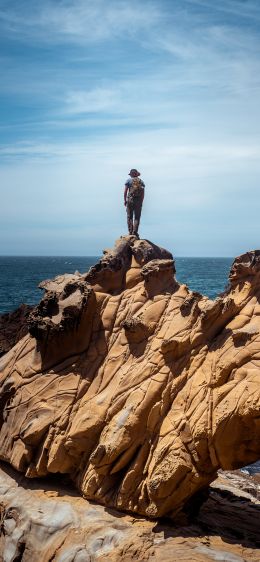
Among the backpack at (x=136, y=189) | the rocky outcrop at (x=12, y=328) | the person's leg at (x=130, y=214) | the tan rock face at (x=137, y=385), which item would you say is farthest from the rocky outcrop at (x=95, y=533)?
the backpack at (x=136, y=189)

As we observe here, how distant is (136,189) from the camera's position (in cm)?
1380

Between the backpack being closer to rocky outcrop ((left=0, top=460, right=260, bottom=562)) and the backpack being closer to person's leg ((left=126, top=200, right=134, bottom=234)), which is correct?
person's leg ((left=126, top=200, right=134, bottom=234))

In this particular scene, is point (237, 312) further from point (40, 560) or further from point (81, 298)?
point (40, 560)

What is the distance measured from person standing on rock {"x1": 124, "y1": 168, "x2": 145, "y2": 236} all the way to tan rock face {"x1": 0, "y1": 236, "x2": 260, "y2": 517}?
1688 millimetres

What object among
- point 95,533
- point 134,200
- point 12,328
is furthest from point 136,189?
point 95,533

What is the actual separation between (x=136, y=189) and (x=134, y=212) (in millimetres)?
537

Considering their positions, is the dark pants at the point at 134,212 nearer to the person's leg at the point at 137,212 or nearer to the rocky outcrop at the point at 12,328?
the person's leg at the point at 137,212

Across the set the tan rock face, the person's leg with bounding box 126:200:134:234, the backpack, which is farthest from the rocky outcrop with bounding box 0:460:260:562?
the backpack

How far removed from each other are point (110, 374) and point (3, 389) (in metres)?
2.28

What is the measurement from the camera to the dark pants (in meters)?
13.8

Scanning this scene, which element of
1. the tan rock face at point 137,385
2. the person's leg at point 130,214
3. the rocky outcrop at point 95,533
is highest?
the person's leg at point 130,214

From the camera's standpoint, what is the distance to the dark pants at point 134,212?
13.8 m

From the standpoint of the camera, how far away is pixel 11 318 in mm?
15047

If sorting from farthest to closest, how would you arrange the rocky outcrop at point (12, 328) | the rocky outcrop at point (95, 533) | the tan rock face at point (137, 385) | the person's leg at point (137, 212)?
1. the person's leg at point (137, 212)
2. the rocky outcrop at point (12, 328)
3. the tan rock face at point (137, 385)
4. the rocky outcrop at point (95, 533)
